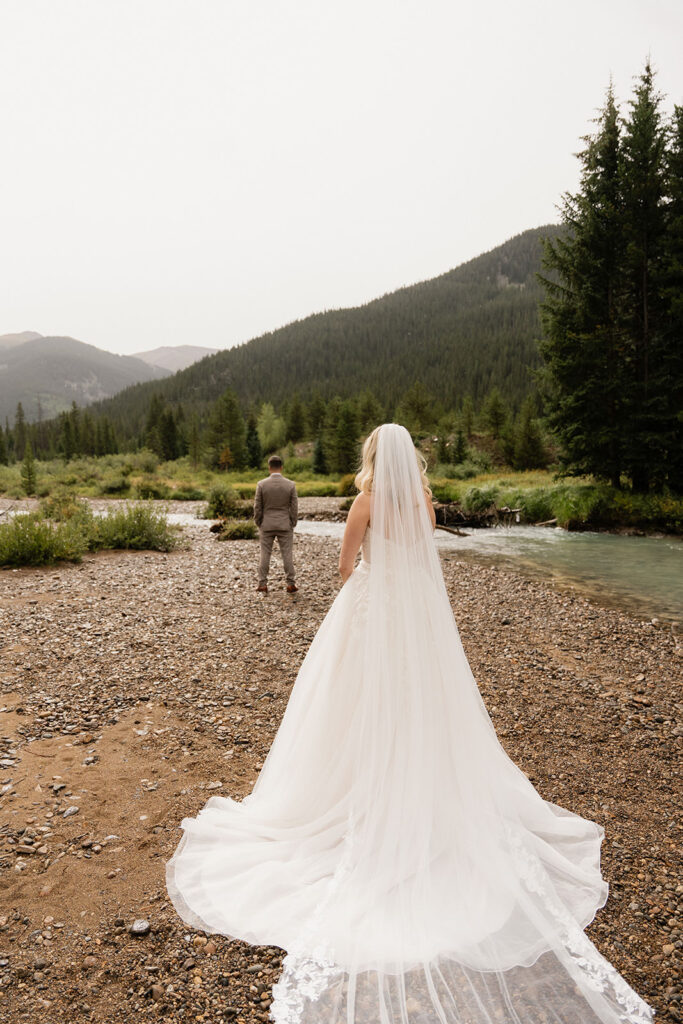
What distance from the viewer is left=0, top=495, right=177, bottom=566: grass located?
1251 centimetres

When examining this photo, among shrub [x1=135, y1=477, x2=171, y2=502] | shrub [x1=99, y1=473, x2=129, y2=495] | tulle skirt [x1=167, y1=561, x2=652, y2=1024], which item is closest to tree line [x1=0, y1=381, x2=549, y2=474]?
shrub [x1=99, y1=473, x2=129, y2=495]

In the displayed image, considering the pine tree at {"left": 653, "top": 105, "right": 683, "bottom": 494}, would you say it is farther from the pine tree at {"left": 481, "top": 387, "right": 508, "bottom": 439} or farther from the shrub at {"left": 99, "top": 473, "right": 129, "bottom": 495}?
the pine tree at {"left": 481, "top": 387, "right": 508, "bottom": 439}

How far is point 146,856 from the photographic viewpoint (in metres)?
3.50

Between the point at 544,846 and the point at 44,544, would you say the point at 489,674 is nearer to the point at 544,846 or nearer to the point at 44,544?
the point at 544,846

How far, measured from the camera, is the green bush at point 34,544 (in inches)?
489

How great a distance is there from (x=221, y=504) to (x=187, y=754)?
869 inches

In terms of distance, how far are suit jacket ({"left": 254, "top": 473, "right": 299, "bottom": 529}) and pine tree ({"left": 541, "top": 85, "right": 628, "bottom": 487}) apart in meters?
16.0

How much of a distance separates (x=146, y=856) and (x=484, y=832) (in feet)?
6.83

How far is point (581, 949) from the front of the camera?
265cm

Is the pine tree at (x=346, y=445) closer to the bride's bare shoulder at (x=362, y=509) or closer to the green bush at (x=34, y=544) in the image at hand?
the green bush at (x=34, y=544)

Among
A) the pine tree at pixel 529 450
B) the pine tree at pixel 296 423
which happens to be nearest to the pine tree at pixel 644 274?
the pine tree at pixel 529 450

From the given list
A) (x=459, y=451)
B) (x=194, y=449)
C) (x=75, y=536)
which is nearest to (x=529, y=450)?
(x=459, y=451)

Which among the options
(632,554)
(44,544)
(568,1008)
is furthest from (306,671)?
(632,554)

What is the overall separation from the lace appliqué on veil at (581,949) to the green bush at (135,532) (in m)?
13.6
